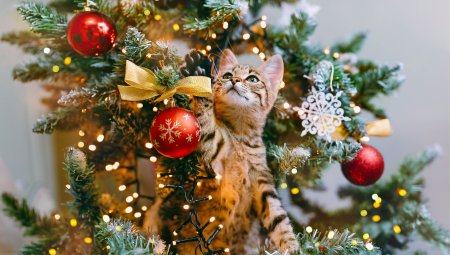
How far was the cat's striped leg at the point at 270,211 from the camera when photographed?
0.69 m

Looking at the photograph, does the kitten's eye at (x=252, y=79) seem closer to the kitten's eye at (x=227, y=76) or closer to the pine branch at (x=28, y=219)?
the kitten's eye at (x=227, y=76)

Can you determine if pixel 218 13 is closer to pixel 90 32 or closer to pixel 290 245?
pixel 90 32

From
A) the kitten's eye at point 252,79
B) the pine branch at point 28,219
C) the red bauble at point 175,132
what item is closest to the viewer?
the red bauble at point 175,132

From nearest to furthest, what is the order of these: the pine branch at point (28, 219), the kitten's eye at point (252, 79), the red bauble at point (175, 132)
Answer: the red bauble at point (175, 132) < the kitten's eye at point (252, 79) < the pine branch at point (28, 219)

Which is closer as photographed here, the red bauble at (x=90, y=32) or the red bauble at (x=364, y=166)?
the red bauble at (x=90, y=32)

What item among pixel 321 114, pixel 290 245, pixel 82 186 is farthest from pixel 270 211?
pixel 82 186

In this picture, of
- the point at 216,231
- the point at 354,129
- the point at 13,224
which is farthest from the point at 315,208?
the point at 13,224

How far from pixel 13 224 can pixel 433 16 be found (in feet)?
3.86

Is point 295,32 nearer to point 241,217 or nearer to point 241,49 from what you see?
point 241,49

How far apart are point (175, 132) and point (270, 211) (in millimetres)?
214

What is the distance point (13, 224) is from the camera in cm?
108

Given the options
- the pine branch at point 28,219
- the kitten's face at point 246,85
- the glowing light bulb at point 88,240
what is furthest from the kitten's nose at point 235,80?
the pine branch at point 28,219

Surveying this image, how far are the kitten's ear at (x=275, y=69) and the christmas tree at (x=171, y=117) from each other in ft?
0.10

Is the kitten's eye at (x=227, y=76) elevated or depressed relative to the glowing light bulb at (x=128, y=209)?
elevated
